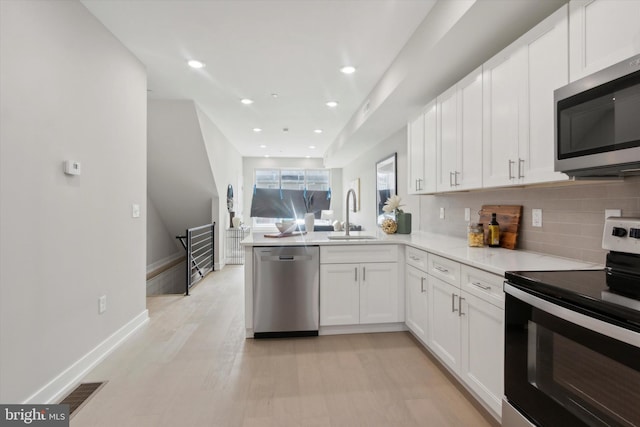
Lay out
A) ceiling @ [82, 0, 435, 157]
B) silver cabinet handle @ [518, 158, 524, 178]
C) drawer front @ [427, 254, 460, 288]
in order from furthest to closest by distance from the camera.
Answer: ceiling @ [82, 0, 435, 157] < drawer front @ [427, 254, 460, 288] < silver cabinet handle @ [518, 158, 524, 178]

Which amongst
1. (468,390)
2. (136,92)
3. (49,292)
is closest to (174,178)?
(136,92)

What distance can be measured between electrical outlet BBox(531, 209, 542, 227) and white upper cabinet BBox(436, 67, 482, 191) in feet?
1.25

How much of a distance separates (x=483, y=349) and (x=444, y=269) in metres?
0.59

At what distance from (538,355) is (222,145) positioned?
6176 mm

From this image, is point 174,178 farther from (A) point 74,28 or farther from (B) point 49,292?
(B) point 49,292

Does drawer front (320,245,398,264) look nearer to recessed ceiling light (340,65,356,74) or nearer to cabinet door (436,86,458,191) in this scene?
cabinet door (436,86,458,191)

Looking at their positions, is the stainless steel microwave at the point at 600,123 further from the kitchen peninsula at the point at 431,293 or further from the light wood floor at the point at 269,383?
the light wood floor at the point at 269,383

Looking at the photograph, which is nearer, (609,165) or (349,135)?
(609,165)

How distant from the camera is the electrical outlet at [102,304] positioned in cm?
258

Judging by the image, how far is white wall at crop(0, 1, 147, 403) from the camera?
175 centimetres

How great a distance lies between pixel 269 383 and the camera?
87.8 inches

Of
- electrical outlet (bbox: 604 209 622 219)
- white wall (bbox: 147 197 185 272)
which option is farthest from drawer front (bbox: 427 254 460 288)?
white wall (bbox: 147 197 185 272)

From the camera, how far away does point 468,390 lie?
203 cm

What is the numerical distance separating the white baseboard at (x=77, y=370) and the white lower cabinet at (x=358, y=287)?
1778mm
